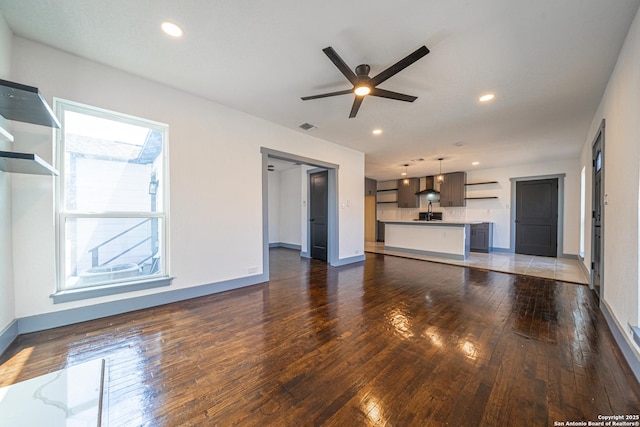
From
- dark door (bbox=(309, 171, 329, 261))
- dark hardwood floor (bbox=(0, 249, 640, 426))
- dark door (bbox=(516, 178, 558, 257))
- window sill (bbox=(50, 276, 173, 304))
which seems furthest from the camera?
dark door (bbox=(516, 178, 558, 257))

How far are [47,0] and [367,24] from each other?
248cm

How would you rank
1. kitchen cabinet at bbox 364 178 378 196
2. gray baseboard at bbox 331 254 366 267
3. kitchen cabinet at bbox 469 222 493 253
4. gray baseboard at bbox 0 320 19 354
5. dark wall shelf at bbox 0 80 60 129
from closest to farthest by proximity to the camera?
dark wall shelf at bbox 0 80 60 129 → gray baseboard at bbox 0 320 19 354 → gray baseboard at bbox 331 254 366 267 → kitchen cabinet at bbox 469 222 493 253 → kitchen cabinet at bbox 364 178 378 196

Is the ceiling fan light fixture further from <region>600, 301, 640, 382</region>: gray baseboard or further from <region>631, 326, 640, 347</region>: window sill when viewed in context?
<region>600, 301, 640, 382</region>: gray baseboard

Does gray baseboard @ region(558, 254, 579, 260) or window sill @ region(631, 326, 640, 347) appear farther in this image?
gray baseboard @ region(558, 254, 579, 260)

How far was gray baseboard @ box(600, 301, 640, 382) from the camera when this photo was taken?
5.70 feet

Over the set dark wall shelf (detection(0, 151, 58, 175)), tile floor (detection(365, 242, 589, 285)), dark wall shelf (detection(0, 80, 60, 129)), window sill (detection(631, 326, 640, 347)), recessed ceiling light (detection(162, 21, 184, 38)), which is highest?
recessed ceiling light (detection(162, 21, 184, 38))

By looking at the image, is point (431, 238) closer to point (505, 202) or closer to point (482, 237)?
point (482, 237)

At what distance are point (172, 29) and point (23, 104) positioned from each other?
125cm

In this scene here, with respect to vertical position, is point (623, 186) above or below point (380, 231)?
above

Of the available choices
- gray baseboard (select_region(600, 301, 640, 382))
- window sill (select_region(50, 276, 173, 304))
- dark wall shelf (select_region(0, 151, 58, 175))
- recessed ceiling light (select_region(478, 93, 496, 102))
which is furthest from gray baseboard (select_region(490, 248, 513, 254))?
dark wall shelf (select_region(0, 151, 58, 175))

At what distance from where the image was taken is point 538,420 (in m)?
1.34

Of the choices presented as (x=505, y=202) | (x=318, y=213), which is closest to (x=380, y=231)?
(x=505, y=202)

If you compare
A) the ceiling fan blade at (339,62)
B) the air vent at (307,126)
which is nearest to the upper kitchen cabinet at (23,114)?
the ceiling fan blade at (339,62)

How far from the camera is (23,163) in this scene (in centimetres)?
189
